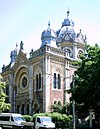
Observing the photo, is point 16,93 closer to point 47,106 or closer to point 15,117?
point 47,106

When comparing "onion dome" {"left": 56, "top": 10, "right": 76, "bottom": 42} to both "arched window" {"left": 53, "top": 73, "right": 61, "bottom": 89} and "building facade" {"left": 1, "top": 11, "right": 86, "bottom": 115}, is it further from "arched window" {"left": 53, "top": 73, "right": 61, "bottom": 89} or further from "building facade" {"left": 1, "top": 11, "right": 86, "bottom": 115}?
"arched window" {"left": 53, "top": 73, "right": 61, "bottom": 89}

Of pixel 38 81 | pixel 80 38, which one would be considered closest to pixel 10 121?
pixel 38 81

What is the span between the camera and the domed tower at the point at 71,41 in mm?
66312

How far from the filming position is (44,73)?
56.0 m

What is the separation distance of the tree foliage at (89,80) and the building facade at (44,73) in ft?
54.1

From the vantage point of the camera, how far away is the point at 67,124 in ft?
150

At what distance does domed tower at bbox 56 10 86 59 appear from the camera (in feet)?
218

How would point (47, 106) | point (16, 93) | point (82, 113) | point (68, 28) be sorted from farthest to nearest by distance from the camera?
point (68, 28) → point (16, 93) → point (47, 106) → point (82, 113)

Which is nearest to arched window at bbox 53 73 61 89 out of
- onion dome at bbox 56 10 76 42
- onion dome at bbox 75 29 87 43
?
onion dome at bbox 56 10 76 42

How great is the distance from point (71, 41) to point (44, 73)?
13.3m

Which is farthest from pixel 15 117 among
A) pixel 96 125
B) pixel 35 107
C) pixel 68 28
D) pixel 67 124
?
pixel 68 28

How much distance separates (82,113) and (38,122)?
1438 cm

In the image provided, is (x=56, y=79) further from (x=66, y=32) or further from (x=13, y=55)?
(x=13, y=55)

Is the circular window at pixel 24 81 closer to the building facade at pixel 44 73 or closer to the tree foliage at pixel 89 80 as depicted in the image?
the building facade at pixel 44 73
